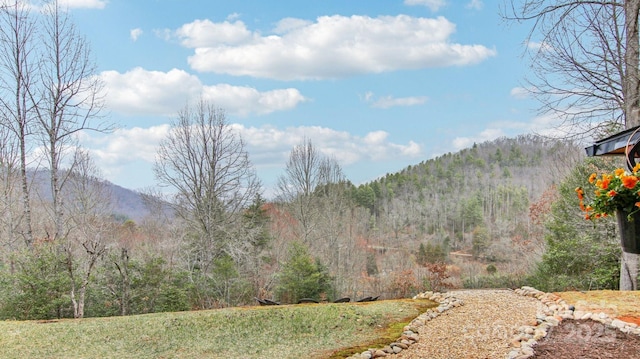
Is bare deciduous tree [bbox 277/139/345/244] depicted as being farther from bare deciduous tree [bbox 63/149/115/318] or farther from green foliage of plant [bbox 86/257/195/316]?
green foliage of plant [bbox 86/257/195/316]

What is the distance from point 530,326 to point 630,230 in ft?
10.1

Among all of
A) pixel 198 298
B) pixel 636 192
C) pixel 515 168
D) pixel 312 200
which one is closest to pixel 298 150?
pixel 312 200

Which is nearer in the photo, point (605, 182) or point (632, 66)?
point (605, 182)

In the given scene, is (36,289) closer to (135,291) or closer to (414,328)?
(135,291)

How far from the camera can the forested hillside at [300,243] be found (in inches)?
324

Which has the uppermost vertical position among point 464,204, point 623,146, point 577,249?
point 464,204

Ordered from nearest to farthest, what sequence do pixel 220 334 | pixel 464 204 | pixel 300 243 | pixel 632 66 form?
pixel 220 334, pixel 632 66, pixel 300 243, pixel 464 204

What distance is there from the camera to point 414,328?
5449 millimetres

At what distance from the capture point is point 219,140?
1334 centimetres

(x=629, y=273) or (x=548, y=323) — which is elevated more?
(x=629, y=273)

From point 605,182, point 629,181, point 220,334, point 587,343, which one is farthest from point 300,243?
point 629,181

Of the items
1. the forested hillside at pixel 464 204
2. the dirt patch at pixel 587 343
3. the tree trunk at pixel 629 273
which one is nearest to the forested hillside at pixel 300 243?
the forested hillside at pixel 464 204

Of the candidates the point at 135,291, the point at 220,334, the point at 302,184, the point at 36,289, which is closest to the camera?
the point at 220,334

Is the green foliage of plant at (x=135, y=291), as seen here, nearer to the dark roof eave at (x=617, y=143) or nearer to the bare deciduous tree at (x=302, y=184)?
the dark roof eave at (x=617, y=143)
